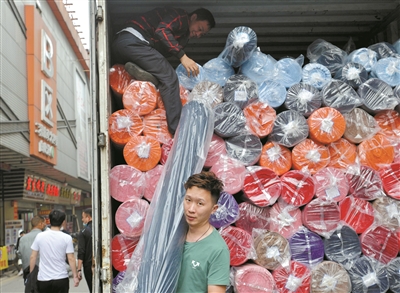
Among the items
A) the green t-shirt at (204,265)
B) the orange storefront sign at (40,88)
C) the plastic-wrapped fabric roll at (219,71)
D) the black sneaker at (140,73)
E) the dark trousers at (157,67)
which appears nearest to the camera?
the green t-shirt at (204,265)

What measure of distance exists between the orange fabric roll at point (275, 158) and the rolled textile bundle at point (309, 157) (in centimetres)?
7

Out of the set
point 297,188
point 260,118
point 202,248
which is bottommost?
point 202,248

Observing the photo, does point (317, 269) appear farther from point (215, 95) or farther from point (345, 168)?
point (215, 95)

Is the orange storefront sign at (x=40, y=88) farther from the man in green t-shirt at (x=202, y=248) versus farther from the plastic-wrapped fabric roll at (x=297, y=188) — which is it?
the man in green t-shirt at (x=202, y=248)

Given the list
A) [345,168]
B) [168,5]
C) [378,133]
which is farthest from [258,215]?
[168,5]

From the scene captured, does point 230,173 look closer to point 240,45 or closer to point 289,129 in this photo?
point 289,129

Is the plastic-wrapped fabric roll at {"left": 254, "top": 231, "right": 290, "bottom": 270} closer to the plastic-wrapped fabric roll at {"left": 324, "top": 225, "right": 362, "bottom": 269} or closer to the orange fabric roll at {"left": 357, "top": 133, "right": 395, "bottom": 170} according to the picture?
the plastic-wrapped fabric roll at {"left": 324, "top": 225, "right": 362, "bottom": 269}

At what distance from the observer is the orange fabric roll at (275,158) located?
3.64m

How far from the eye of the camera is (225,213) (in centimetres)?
340

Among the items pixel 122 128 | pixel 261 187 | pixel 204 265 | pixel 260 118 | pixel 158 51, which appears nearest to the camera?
pixel 204 265

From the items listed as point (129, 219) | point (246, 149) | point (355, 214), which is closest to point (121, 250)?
point (129, 219)

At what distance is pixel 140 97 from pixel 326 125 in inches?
60.0

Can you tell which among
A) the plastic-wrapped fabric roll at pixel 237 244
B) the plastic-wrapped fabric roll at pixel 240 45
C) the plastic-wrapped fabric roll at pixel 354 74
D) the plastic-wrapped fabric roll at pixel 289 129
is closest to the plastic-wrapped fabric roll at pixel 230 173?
the plastic-wrapped fabric roll at pixel 237 244

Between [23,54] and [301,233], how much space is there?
502 inches
